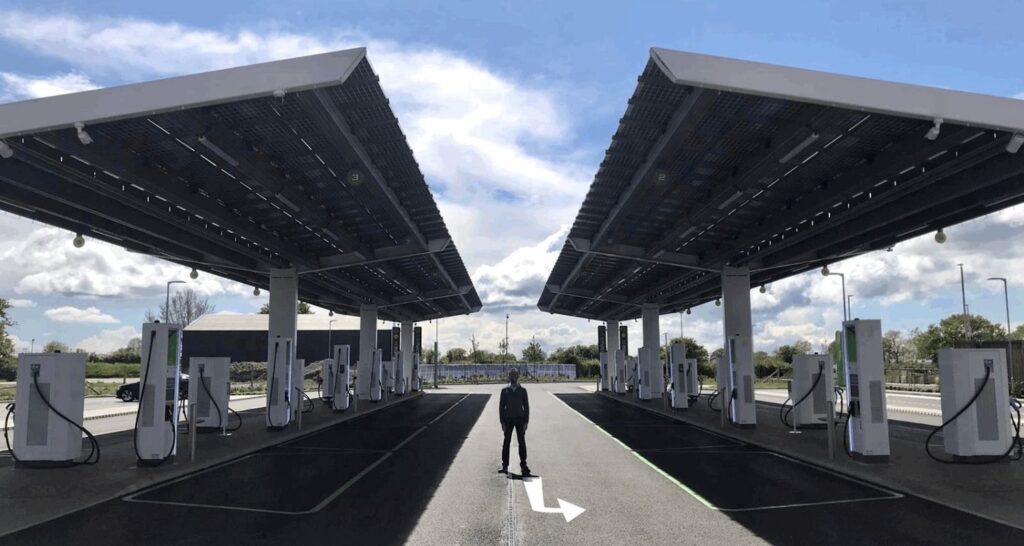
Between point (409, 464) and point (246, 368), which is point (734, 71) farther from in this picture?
point (246, 368)

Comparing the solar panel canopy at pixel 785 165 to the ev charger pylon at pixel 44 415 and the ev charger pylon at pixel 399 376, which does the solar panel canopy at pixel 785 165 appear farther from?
the ev charger pylon at pixel 399 376

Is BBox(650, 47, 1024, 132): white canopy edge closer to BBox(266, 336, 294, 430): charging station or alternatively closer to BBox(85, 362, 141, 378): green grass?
BBox(266, 336, 294, 430): charging station

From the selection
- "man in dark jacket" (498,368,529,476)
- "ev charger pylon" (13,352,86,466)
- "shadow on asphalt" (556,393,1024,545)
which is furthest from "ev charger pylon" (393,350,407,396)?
"man in dark jacket" (498,368,529,476)

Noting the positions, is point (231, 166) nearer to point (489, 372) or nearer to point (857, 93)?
point (857, 93)

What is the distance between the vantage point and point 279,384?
19.3 m

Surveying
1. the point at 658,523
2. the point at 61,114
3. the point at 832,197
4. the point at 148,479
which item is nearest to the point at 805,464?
the point at 832,197

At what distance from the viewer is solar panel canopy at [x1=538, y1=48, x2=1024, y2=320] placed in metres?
9.52

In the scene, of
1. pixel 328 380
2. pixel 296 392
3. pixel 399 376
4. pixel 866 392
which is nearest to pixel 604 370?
pixel 399 376

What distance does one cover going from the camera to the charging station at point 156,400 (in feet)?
40.9

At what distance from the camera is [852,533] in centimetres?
754

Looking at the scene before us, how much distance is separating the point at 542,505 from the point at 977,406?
8681mm

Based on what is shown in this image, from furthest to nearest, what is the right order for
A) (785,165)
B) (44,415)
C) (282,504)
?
(785,165) → (44,415) → (282,504)

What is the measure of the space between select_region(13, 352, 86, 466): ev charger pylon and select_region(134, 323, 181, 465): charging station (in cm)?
108

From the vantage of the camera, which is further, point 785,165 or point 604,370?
point 604,370
